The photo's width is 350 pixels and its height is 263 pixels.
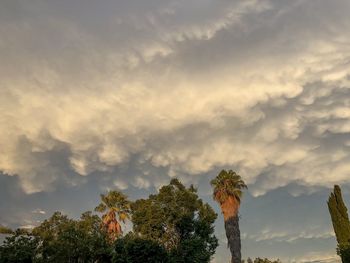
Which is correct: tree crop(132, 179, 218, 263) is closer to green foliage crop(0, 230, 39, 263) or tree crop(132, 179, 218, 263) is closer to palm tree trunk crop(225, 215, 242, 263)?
palm tree trunk crop(225, 215, 242, 263)

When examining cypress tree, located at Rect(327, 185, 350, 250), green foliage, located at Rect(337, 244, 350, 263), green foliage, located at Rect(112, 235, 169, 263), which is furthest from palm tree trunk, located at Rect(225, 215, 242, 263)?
cypress tree, located at Rect(327, 185, 350, 250)

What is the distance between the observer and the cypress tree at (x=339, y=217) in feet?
194

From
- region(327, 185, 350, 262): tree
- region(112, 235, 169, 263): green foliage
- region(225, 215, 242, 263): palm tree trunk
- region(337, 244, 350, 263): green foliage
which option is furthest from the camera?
region(327, 185, 350, 262): tree

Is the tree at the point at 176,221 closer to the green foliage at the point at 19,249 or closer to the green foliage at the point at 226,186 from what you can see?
the green foliage at the point at 226,186

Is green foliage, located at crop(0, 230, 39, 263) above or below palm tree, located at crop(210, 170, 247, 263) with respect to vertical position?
below

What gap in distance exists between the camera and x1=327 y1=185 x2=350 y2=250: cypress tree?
59.1 meters

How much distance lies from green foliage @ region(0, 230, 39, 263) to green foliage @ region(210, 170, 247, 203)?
26930mm

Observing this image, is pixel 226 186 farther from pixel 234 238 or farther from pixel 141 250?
pixel 141 250

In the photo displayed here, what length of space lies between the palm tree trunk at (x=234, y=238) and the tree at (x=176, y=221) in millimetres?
2540

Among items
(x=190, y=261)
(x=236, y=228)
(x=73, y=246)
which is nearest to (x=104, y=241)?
(x=73, y=246)

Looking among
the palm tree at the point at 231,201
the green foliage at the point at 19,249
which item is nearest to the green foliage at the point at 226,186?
the palm tree at the point at 231,201

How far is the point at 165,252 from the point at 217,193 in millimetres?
14768

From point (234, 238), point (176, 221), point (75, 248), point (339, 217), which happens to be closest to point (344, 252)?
point (339, 217)

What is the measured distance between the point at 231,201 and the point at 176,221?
9.71 metres
